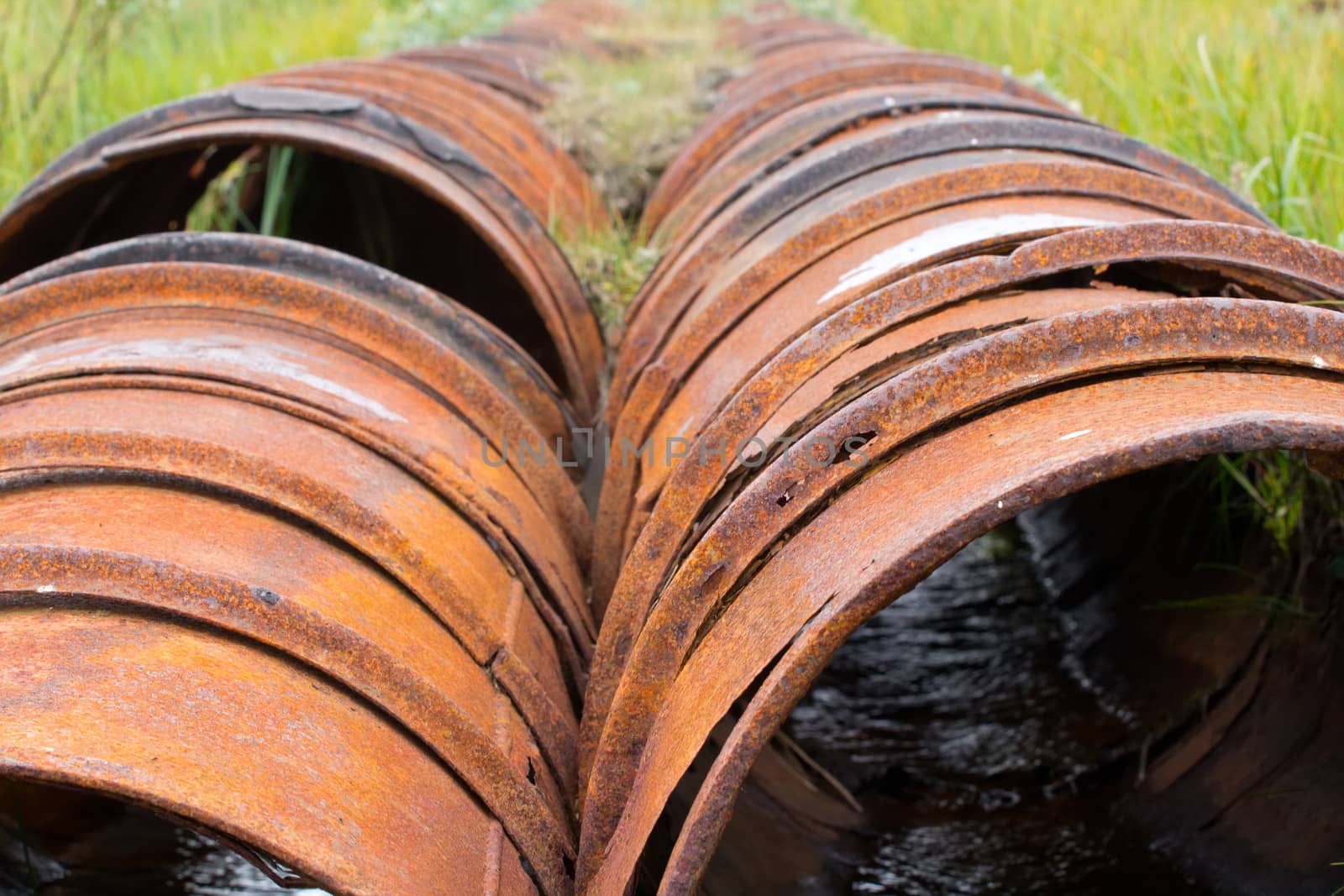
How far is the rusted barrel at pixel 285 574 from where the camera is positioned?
129 cm

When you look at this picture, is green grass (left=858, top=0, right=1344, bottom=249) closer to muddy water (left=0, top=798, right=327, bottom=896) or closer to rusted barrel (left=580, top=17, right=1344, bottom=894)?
rusted barrel (left=580, top=17, right=1344, bottom=894)

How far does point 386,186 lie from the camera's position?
13.6 ft

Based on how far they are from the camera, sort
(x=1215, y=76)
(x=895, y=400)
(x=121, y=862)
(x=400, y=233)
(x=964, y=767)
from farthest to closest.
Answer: (x=400, y=233) → (x=1215, y=76) → (x=964, y=767) → (x=121, y=862) → (x=895, y=400)

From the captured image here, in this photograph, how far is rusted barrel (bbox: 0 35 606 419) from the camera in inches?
96.4

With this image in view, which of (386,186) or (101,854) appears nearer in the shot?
(101,854)

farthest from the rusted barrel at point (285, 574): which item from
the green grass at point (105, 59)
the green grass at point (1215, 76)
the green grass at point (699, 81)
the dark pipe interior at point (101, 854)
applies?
the green grass at point (105, 59)

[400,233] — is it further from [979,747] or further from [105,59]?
[979,747]

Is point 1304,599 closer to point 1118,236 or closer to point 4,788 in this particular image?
point 1118,236

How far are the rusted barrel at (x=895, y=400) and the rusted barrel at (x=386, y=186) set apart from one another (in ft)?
2.27

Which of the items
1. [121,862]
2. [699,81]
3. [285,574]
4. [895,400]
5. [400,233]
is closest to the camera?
[895,400]

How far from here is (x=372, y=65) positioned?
11.1 ft

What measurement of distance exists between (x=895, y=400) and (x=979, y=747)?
5.72 feet

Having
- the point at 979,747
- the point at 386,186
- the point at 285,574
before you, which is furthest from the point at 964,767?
the point at 386,186

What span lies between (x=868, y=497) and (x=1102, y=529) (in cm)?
236
